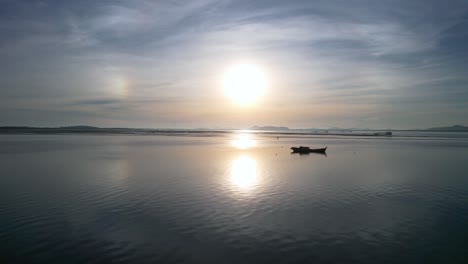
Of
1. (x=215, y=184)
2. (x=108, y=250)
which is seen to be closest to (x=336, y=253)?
(x=108, y=250)

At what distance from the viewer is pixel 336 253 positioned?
12.0 meters

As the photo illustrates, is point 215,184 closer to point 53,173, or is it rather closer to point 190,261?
point 190,261

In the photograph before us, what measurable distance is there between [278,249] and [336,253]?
2358mm

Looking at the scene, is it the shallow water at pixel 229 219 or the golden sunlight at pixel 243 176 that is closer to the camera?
the shallow water at pixel 229 219

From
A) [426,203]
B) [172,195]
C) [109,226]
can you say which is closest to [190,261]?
[109,226]

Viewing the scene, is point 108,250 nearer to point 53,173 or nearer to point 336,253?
point 336,253

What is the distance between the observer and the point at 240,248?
12.4 meters

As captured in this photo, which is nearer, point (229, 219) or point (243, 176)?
point (229, 219)

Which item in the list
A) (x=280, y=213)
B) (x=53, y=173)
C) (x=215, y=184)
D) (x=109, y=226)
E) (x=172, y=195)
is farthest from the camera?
(x=53, y=173)

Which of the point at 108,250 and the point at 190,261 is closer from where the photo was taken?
the point at 190,261

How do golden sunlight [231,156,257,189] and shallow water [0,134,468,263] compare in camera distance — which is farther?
golden sunlight [231,156,257,189]

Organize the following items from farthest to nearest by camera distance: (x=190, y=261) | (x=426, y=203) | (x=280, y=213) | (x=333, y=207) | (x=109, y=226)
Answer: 1. (x=426, y=203)
2. (x=333, y=207)
3. (x=280, y=213)
4. (x=109, y=226)
5. (x=190, y=261)

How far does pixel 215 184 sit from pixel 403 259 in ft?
55.2

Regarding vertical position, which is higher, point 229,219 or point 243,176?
point 243,176
